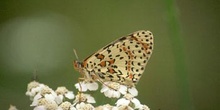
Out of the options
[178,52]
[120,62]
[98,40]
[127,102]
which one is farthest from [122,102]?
[98,40]

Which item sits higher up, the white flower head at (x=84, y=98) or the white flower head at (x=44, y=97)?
the white flower head at (x=44, y=97)

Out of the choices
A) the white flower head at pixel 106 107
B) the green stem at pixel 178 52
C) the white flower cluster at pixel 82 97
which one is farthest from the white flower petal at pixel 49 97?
the green stem at pixel 178 52

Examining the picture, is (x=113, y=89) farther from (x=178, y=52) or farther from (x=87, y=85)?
(x=178, y=52)

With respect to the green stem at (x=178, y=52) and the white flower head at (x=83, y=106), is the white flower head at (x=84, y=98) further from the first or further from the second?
the green stem at (x=178, y=52)

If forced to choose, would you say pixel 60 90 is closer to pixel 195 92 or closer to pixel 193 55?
pixel 195 92

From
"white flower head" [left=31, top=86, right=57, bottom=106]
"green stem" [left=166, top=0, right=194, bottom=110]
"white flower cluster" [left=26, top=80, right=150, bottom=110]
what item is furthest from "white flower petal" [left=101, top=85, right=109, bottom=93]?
"green stem" [left=166, top=0, right=194, bottom=110]

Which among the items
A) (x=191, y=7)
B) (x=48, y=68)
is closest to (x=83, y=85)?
(x=48, y=68)
